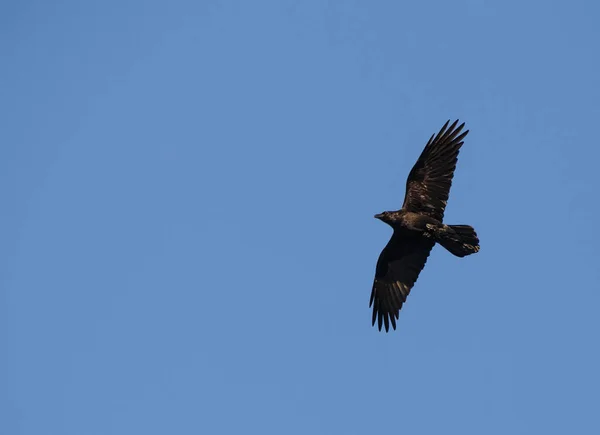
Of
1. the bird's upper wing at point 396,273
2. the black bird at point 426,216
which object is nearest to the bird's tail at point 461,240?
the black bird at point 426,216

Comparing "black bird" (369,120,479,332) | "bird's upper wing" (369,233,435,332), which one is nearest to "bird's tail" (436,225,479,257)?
"black bird" (369,120,479,332)

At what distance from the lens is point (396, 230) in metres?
23.2

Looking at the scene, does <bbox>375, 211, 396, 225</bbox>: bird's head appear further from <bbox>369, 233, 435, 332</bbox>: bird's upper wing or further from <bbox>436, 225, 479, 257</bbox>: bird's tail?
<bbox>436, 225, 479, 257</bbox>: bird's tail

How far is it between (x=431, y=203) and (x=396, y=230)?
3.69 ft

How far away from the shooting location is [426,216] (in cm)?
2256

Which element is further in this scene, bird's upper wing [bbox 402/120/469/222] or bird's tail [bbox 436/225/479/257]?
bird's upper wing [bbox 402/120/469/222]

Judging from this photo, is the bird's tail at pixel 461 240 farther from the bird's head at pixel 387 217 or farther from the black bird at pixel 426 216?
the bird's head at pixel 387 217

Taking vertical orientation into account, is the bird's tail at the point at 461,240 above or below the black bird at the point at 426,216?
below

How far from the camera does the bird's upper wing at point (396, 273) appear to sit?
2352 centimetres

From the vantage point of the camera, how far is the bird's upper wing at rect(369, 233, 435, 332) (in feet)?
77.2

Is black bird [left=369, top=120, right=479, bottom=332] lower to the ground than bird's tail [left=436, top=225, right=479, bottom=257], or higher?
higher

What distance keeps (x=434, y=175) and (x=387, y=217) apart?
60.1 inches

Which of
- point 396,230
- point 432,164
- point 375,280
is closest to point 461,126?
point 432,164

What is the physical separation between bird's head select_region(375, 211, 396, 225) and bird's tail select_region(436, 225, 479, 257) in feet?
5.18
